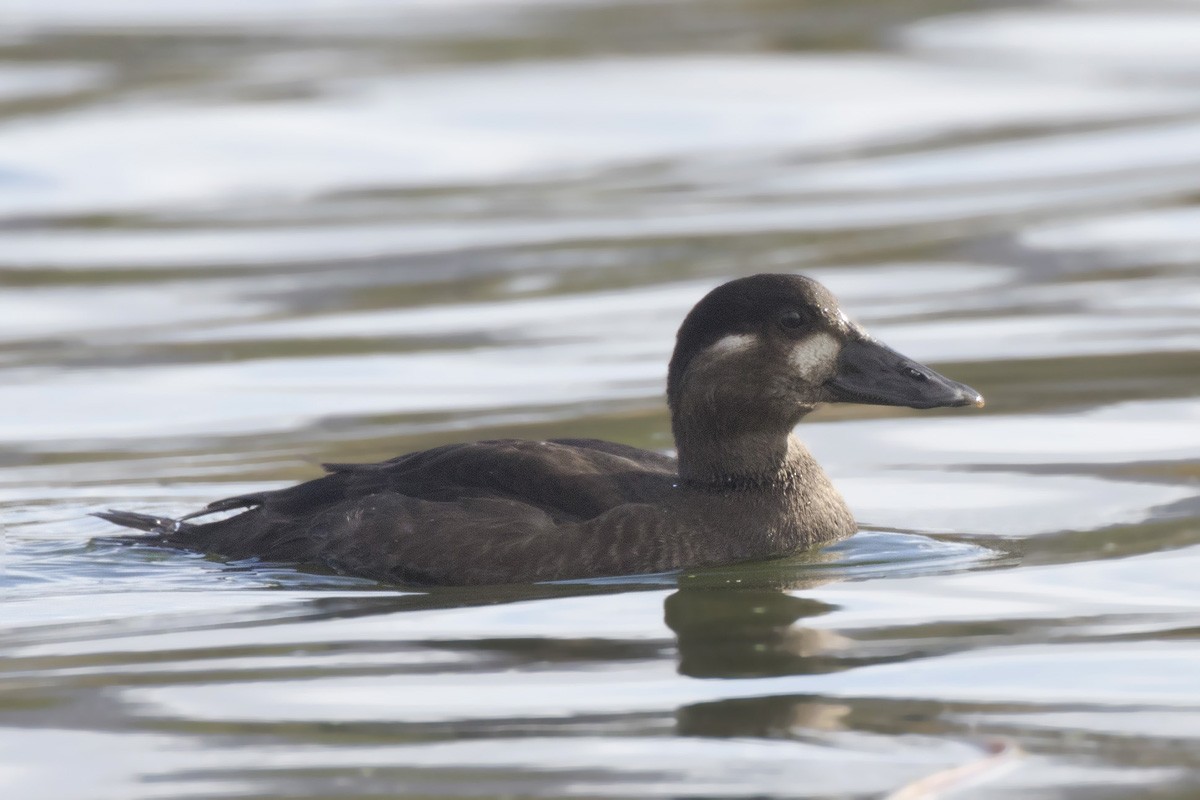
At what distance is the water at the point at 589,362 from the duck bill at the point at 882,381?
459 mm

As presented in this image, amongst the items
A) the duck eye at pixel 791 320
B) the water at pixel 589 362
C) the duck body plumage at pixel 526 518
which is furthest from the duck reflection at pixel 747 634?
the duck eye at pixel 791 320

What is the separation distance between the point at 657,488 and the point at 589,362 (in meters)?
3.43

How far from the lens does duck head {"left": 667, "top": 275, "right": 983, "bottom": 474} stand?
6.68m

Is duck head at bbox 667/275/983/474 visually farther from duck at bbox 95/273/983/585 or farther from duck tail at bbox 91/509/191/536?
duck tail at bbox 91/509/191/536

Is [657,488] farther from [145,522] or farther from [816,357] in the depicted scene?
[145,522]

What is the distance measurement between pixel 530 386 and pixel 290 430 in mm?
1133

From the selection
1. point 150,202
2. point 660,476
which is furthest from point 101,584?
point 150,202

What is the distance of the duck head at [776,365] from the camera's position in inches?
263

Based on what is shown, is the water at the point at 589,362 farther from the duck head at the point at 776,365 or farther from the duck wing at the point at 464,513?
the duck head at the point at 776,365

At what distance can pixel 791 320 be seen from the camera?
6.69 m

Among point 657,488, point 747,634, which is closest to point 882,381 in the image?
point 657,488

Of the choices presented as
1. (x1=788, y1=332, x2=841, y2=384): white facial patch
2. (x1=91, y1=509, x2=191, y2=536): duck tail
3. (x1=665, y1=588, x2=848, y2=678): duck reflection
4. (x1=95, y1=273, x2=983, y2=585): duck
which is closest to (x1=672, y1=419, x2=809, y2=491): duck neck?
(x1=95, y1=273, x2=983, y2=585): duck

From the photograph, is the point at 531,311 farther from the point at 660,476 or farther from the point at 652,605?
the point at 652,605

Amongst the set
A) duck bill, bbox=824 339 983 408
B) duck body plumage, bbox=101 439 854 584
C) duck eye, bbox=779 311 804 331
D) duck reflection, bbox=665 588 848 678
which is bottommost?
duck reflection, bbox=665 588 848 678
